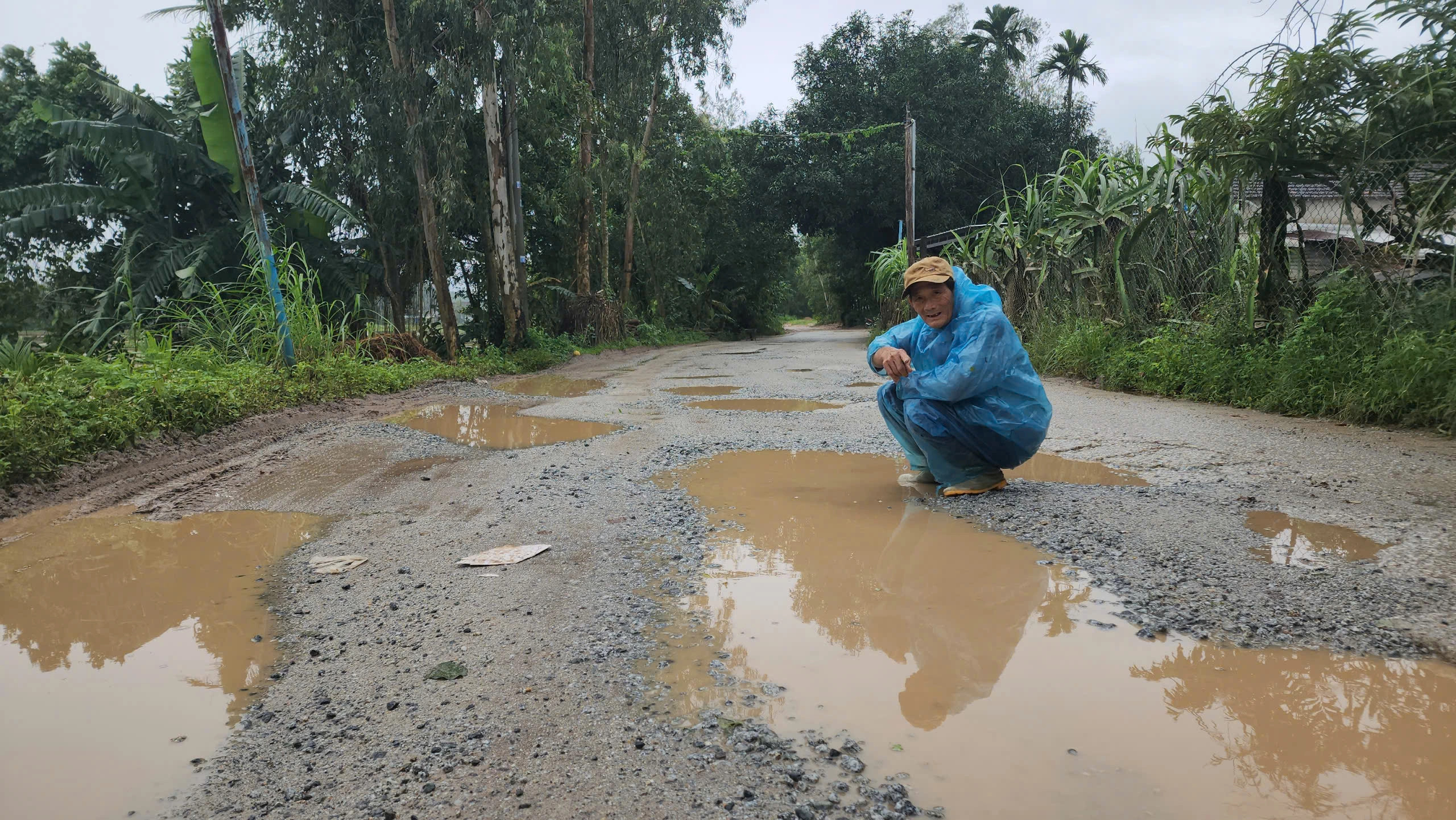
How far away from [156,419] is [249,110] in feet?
35.9

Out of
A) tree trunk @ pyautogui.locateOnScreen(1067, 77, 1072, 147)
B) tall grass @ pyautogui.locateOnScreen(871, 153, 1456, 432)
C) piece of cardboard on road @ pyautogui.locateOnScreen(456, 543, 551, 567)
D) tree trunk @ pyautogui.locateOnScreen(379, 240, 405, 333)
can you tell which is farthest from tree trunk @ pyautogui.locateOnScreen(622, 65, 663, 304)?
piece of cardboard on road @ pyautogui.locateOnScreen(456, 543, 551, 567)

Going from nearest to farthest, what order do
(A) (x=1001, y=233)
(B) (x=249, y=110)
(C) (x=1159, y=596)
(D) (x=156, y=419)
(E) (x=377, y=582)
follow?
(C) (x=1159, y=596) < (E) (x=377, y=582) < (D) (x=156, y=419) < (A) (x=1001, y=233) < (B) (x=249, y=110)

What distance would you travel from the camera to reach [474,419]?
741 centimetres

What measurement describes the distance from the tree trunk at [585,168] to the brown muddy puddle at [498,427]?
34.6 feet

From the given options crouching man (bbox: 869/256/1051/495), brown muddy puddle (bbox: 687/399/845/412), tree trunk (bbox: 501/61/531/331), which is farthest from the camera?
tree trunk (bbox: 501/61/531/331)

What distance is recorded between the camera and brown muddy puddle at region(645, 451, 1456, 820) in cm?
167

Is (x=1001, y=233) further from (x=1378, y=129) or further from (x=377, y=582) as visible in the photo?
(x=377, y=582)

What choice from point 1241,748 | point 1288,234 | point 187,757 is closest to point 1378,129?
point 1288,234

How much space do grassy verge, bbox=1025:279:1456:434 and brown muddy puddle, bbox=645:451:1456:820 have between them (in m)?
3.92

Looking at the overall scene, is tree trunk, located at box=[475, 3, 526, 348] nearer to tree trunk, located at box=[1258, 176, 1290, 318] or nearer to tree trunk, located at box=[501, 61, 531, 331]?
tree trunk, located at box=[501, 61, 531, 331]

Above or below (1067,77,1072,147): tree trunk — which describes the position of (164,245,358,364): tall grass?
below

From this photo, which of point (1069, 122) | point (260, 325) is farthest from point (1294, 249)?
point (1069, 122)

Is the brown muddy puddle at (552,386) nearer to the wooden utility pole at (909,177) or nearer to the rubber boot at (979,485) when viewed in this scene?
the rubber boot at (979,485)

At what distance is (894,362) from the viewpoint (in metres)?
3.98
